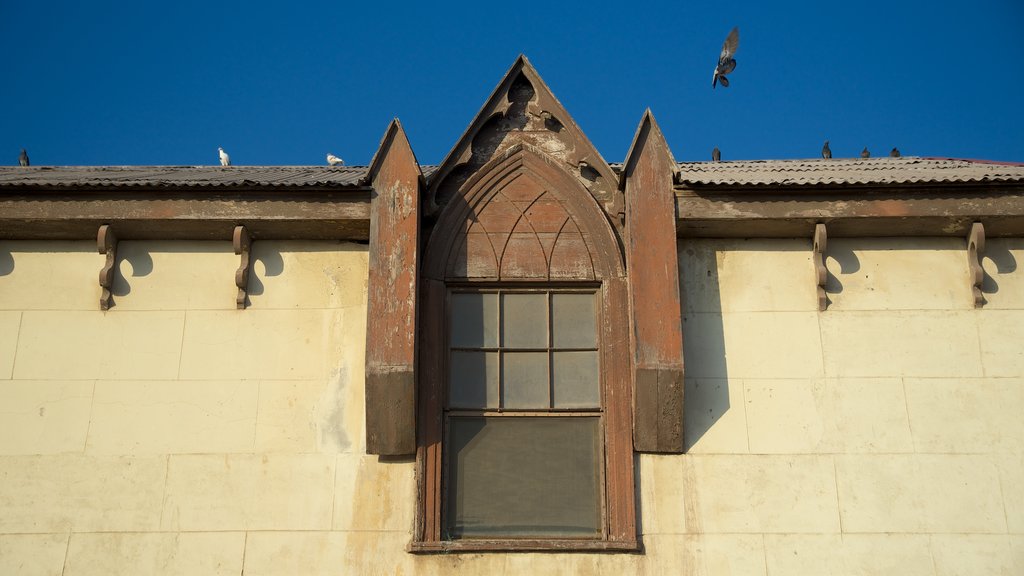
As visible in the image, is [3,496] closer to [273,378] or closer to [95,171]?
[273,378]

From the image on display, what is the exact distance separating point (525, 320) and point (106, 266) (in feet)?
12.7

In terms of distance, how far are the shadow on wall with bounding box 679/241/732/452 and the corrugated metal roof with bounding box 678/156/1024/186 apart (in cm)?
77

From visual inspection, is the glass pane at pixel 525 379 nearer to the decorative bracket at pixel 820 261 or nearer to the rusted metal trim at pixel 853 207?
the rusted metal trim at pixel 853 207

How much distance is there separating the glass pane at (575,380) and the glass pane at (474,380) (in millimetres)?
535

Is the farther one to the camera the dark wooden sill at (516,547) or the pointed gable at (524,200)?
the pointed gable at (524,200)

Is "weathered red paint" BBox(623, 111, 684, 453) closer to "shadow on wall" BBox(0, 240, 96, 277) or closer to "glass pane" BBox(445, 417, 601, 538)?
"glass pane" BBox(445, 417, 601, 538)

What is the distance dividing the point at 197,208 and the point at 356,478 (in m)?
2.89

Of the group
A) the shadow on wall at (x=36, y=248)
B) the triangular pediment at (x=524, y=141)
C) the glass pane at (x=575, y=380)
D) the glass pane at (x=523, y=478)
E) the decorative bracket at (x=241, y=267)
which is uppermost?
the triangular pediment at (x=524, y=141)

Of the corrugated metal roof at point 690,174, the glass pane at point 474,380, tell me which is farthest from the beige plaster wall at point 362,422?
the glass pane at point 474,380

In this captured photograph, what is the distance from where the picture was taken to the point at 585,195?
9672mm

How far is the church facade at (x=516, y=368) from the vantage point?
344 inches

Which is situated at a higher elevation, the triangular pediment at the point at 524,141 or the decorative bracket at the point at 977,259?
the triangular pediment at the point at 524,141

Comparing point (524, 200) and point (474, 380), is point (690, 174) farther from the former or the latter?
point (474, 380)

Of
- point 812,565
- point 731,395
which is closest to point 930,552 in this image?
point 812,565
